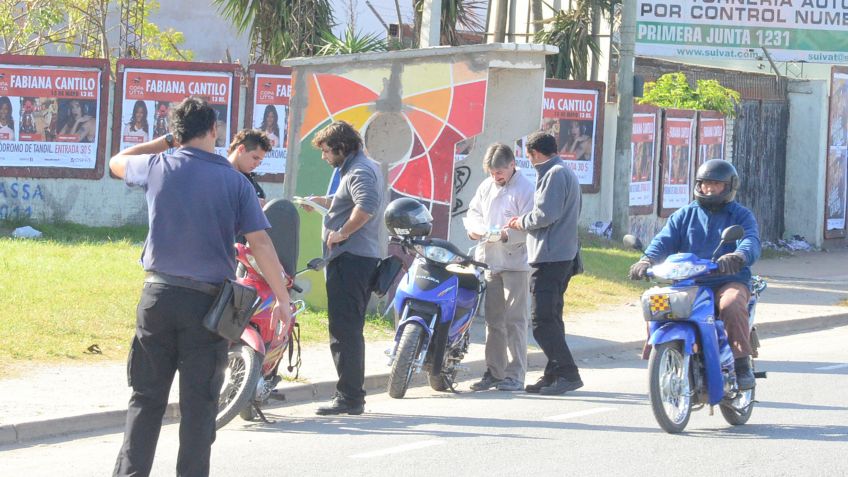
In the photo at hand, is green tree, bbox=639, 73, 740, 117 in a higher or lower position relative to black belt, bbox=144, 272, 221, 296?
higher

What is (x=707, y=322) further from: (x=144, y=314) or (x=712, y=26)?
(x=712, y=26)

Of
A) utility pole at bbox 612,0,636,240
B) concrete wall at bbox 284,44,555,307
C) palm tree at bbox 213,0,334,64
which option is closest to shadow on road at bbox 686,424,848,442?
concrete wall at bbox 284,44,555,307

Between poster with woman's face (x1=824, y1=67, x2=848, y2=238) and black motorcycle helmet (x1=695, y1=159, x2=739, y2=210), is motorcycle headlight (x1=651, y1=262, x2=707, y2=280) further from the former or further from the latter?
poster with woman's face (x1=824, y1=67, x2=848, y2=238)

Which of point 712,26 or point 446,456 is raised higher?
point 712,26

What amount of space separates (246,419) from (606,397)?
2850mm

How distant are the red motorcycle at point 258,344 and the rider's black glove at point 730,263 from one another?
2472 mm

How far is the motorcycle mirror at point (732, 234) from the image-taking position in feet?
25.2

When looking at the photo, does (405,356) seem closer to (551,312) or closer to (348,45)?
(551,312)

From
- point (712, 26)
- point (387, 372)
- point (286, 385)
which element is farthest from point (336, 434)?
point (712, 26)

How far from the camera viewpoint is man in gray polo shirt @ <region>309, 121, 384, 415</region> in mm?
8398

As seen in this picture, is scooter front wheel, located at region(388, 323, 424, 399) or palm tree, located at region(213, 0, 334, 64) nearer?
scooter front wheel, located at region(388, 323, 424, 399)

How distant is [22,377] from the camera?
29.2ft

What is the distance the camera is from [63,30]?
2588 cm

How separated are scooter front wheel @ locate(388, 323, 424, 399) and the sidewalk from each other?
744mm
